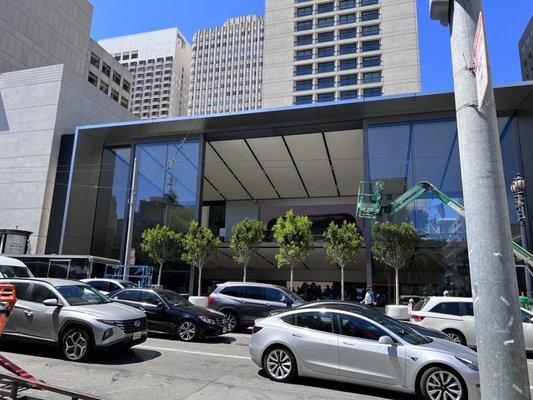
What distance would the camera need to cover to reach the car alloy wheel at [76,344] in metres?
8.80

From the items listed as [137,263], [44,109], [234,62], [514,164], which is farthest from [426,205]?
[234,62]

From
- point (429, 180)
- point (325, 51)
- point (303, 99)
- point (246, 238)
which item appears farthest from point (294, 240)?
point (325, 51)

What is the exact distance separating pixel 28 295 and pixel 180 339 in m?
4.28

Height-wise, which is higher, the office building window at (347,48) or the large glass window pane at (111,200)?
the office building window at (347,48)

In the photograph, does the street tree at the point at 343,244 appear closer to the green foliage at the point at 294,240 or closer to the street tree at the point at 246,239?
the green foliage at the point at 294,240

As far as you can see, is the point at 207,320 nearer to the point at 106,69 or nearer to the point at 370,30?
Result: the point at 370,30

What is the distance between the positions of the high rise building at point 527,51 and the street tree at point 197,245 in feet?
281

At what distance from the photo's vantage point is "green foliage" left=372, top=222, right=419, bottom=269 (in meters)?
22.2

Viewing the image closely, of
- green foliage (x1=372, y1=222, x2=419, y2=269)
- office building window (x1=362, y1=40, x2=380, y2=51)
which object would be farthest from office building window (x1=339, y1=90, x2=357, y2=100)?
green foliage (x1=372, y1=222, x2=419, y2=269)

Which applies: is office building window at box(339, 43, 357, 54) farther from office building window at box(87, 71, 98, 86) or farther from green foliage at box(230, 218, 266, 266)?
green foliage at box(230, 218, 266, 266)

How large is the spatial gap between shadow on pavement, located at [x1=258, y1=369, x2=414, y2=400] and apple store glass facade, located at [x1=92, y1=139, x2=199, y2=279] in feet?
70.5

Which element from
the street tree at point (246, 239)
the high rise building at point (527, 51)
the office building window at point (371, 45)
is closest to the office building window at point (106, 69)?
the office building window at point (371, 45)

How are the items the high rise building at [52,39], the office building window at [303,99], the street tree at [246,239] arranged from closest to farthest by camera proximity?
the street tree at [246,239] → the high rise building at [52,39] → the office building window at [303,99]

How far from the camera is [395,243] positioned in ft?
72.7
